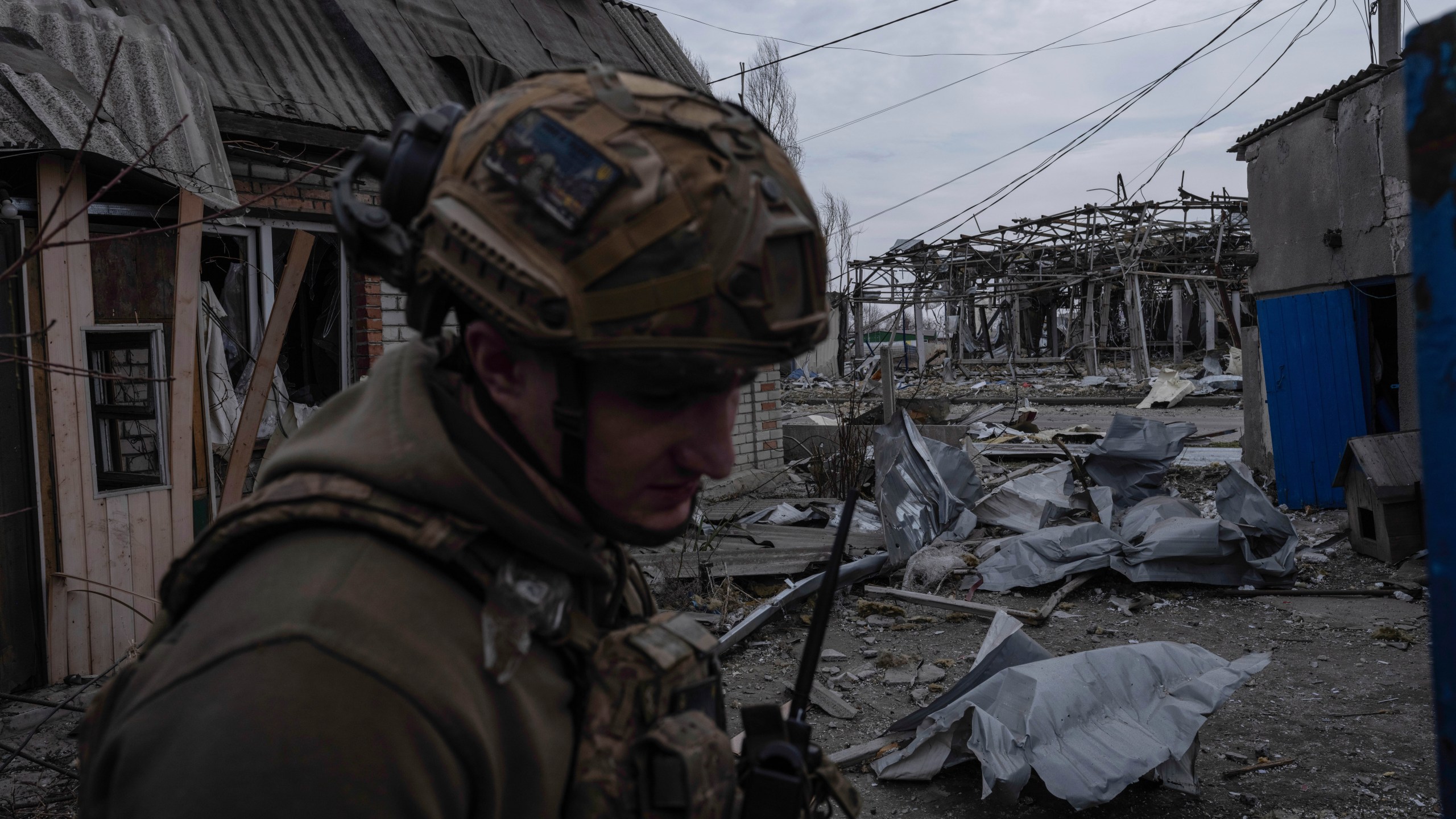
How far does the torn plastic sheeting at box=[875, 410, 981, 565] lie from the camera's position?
7.09 metres

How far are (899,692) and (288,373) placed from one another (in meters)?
4.35

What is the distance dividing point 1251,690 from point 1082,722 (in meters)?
1.74

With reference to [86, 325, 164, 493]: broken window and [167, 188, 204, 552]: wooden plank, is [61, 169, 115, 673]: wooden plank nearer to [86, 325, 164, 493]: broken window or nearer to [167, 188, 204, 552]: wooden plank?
[86, 325, 164, 493]: broken window

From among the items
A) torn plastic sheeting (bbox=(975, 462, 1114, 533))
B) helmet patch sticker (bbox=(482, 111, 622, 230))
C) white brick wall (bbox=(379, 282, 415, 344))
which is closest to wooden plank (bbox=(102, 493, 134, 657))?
white brick wall (bbox=(379, 282, 415, 344))

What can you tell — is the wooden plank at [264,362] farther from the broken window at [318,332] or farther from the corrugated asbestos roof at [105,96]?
the broken window at [318,332]

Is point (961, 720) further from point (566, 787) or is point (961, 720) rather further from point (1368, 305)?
point (1368, 305)

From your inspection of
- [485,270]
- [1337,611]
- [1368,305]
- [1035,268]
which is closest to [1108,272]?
[1035,268]

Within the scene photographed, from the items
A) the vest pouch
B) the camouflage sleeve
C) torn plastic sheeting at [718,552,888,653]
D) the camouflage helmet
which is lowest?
torn plastic sheeting at [718,552,888,653]

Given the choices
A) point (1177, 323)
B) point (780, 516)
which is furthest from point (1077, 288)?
point (780, 516)

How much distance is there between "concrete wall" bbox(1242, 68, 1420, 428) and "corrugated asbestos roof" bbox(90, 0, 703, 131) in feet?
21.2

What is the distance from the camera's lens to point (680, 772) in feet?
3.32

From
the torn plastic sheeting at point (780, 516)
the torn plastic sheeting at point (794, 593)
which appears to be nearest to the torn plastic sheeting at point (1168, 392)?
the torn plastic sheeting at point (780, 516)

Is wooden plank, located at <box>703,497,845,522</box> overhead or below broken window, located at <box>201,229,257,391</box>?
below

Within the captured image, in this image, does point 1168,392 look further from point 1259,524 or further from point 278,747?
point 278,747
